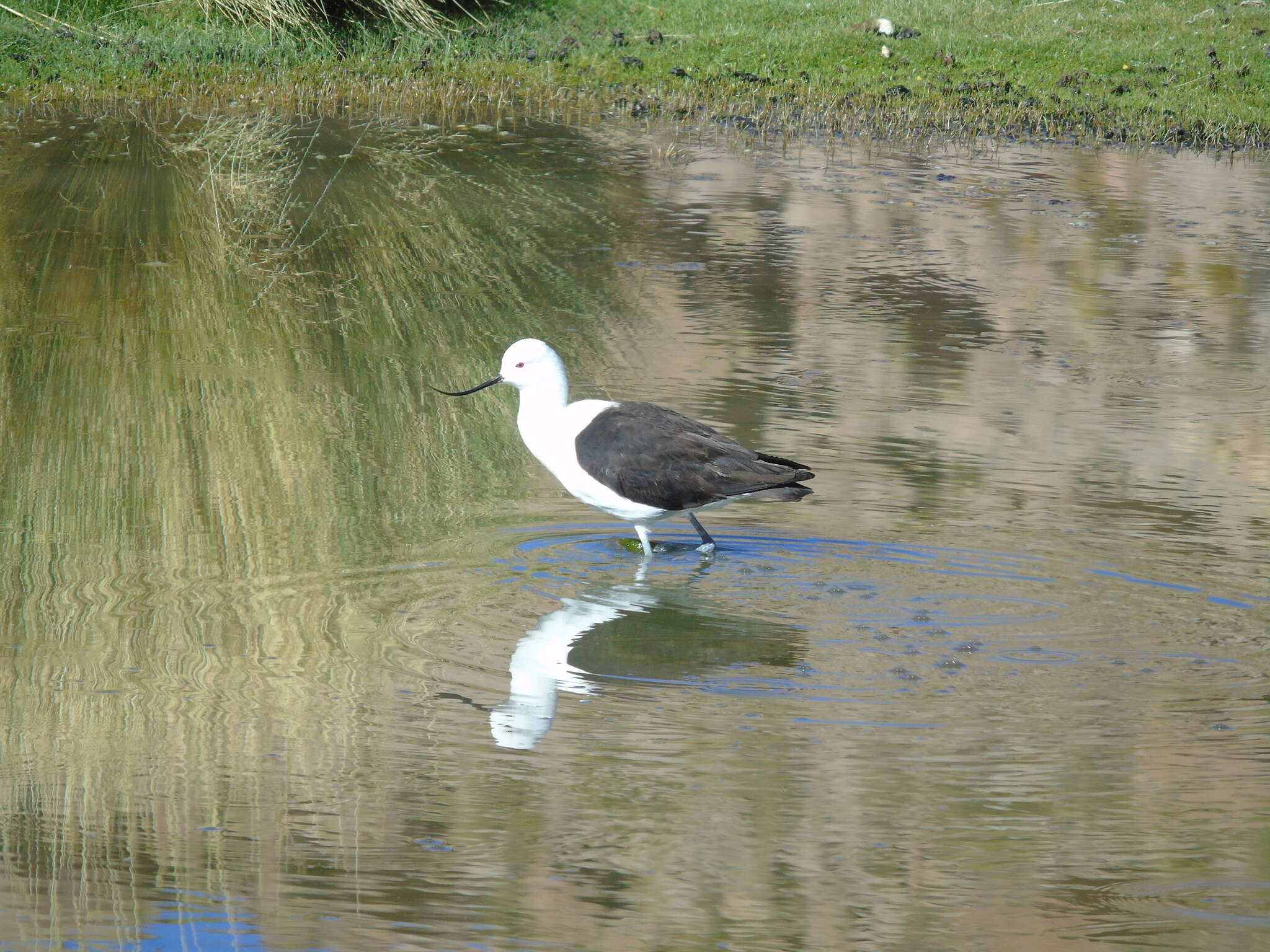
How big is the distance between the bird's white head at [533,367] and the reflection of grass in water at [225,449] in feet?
1.80

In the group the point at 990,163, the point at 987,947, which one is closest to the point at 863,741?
the point at 987,947

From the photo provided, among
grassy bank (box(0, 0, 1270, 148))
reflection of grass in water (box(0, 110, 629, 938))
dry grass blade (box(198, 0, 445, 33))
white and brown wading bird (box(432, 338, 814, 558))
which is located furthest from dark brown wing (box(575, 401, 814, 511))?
dry grass blade (box(198, 0, 445, 33))

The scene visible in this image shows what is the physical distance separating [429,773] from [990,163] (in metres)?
11.2

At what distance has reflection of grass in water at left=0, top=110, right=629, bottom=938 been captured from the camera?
4.53 meters

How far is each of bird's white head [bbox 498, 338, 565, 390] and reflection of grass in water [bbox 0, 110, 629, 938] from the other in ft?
1.80

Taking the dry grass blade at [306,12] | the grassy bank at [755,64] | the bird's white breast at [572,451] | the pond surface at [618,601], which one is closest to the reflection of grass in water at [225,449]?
the pond surface at [618,601]

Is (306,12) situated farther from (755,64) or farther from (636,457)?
(636,457)

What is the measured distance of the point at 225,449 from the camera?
697cm

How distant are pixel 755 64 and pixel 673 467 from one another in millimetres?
13386

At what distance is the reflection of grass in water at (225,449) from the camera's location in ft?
14.9

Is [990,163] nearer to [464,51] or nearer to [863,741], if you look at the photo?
[464,51]

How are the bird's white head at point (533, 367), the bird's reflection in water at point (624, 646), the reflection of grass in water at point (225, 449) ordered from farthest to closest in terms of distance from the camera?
1. the bird's white head at point (533, 367)
2. the bird's reflection in water at point (624, 646)
3. the reflection of grass in water at point (225, 449)

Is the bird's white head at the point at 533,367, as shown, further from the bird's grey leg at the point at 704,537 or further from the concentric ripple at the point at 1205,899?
the concentric ripple at the point at 1205,899

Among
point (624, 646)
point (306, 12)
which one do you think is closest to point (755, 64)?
point (306, 12)
